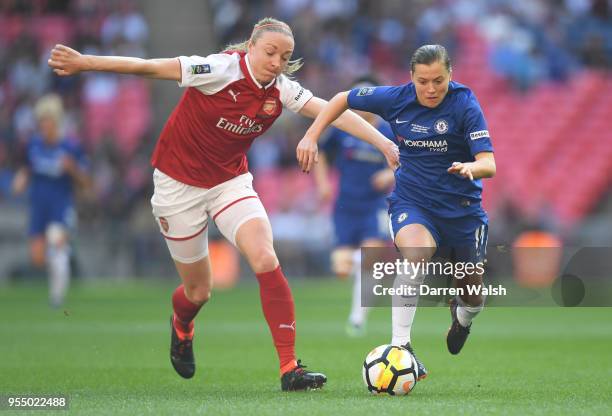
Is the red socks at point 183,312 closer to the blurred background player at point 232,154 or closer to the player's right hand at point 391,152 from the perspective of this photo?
the blurred background player at point 232,154

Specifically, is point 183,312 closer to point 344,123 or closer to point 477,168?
point 344,123

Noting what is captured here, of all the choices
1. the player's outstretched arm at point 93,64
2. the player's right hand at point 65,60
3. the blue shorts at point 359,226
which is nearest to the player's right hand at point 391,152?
the player's outstretched arm at point 93,64

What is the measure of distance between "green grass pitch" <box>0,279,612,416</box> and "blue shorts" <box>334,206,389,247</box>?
1030 mm

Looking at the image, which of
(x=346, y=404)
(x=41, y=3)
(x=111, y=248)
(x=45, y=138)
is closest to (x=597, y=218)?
(x=111, y=248)

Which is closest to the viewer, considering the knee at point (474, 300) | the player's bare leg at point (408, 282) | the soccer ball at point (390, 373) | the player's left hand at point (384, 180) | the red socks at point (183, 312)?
the soccer ball at point (390, 373)

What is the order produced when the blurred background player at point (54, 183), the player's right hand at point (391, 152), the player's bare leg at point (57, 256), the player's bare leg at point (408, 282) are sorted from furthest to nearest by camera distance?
1. the player's bare leg at point (57, 256)
2. the blurred background player at point (54, 183)
3. the player's right hand at point (391, 152)
4. the player's bare leg at point (408, 282)

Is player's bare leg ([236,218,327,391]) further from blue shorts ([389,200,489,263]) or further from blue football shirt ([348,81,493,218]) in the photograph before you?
blue football shirt ([348,81,493,218])

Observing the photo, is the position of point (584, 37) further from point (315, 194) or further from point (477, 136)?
point (477, 136)

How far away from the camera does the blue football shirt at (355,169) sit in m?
12.5

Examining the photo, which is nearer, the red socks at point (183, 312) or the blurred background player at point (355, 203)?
the red socks at point (183, 312)

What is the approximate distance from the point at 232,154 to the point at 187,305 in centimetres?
123

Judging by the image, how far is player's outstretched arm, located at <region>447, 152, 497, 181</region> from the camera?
6.65 metres

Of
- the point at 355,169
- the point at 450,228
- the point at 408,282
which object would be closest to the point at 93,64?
the point at 408,282

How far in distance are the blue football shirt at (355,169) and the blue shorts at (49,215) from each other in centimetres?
477
